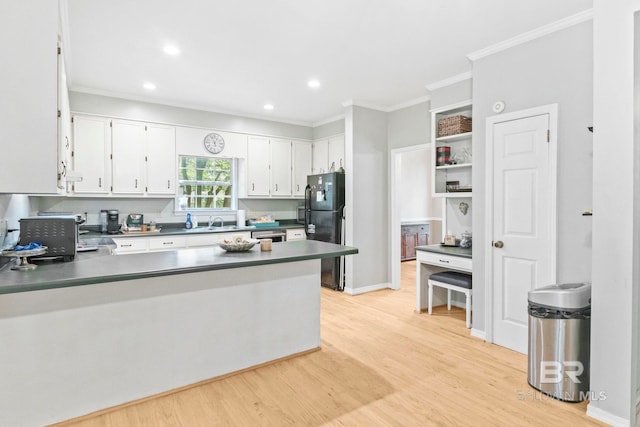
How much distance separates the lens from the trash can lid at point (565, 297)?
229 centimetres

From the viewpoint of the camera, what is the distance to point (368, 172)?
5129 mm

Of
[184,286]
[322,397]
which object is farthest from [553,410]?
[184,286]

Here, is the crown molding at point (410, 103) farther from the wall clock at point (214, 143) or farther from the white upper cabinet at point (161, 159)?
the white upper cabinet at point (161, 159)

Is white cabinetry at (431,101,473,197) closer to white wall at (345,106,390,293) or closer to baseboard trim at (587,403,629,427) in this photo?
white wall at (345,106,390,293)

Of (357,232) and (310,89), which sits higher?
(310,89)

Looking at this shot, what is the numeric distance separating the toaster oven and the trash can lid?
333 centimetres

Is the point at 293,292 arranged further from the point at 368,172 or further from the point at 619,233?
the point at 368,172

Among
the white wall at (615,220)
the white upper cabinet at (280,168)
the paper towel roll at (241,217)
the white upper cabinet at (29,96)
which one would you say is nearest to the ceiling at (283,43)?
the white wall at (615,220)

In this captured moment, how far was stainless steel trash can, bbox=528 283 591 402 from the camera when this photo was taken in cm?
227

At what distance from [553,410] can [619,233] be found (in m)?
1.19

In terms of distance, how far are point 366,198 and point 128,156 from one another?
3374mm

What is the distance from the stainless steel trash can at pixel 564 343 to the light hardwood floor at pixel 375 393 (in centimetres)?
10

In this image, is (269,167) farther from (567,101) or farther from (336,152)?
(567,101)

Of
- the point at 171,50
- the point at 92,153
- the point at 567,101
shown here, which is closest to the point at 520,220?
the point at 567,101
